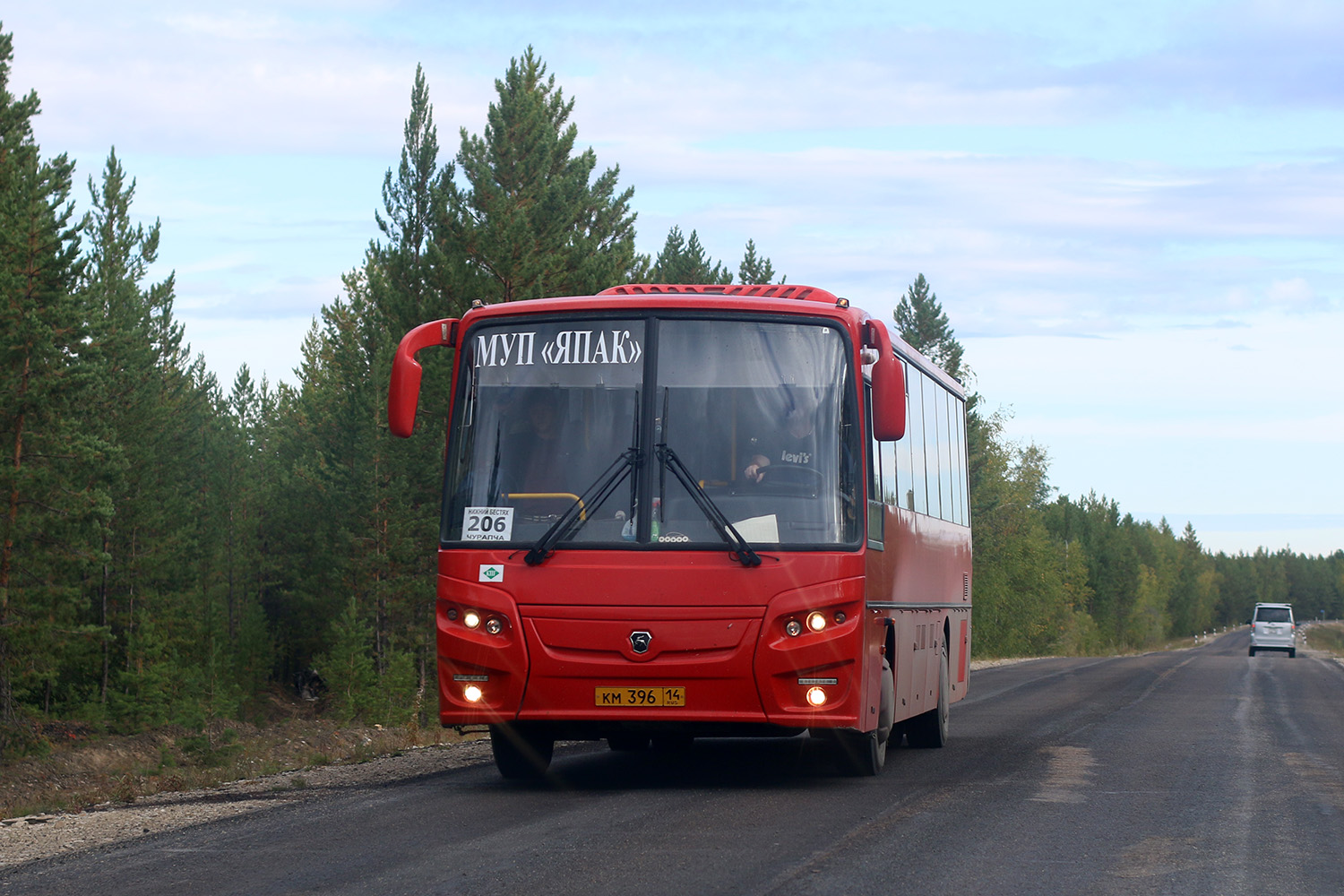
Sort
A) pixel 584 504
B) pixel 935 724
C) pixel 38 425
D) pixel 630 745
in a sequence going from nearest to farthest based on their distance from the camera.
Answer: pixel 584 504
pixel 630 745
pixel 935 724
pixel 38 425

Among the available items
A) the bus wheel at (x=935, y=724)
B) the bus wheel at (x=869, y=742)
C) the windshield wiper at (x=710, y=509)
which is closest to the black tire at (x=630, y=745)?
the bus wheel at (x=935, y=724)

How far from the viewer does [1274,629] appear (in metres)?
71.9

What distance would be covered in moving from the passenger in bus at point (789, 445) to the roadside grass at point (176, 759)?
4214mm

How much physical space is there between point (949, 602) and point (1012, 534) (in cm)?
7248

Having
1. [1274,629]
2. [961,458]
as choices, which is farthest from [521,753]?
[1274,629]

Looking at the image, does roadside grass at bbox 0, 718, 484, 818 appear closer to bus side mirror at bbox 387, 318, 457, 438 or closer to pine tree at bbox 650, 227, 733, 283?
bus side mirror at bbox 387, 318, 457, 438

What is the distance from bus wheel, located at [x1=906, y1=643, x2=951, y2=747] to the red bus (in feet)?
12.9

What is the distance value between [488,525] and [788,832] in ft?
9.59

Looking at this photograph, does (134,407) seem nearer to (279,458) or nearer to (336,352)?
(336,352)

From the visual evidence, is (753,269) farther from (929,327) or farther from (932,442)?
(932,442)

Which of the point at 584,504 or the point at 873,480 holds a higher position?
the point at 873,480

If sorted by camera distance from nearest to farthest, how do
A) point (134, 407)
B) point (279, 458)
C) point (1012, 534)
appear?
1. point (134, 407)
2. point (279, 458)
3. point (1012, 534)

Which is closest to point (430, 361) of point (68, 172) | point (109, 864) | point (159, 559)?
point (68, 172)

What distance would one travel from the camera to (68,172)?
111 ft
